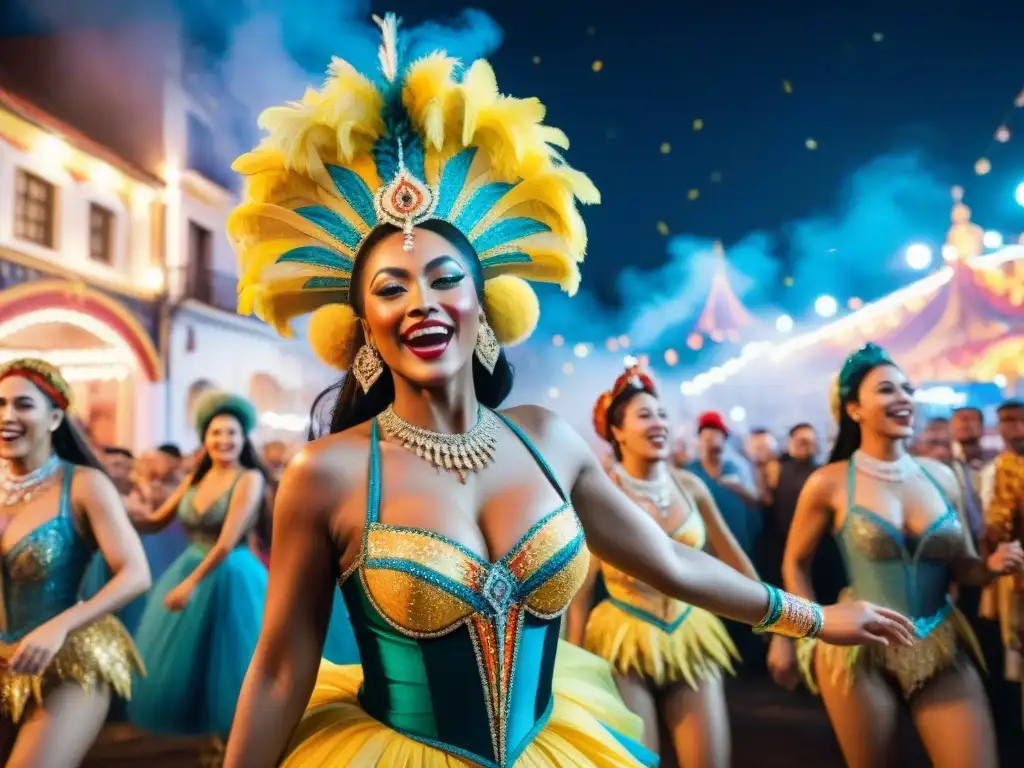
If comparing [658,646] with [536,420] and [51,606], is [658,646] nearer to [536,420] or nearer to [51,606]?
[536,420]

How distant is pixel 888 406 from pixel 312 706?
215cm

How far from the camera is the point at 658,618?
303 centimetres

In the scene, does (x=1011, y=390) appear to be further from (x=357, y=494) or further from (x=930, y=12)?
(x=357, y=494)

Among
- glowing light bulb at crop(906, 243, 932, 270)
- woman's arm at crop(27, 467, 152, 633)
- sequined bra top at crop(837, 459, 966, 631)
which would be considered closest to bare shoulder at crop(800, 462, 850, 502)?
sequined bra top at crop(837, 459, 966, 631)

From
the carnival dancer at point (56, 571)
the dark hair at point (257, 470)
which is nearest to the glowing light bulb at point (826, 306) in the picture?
the dark hair at point (257, 470)

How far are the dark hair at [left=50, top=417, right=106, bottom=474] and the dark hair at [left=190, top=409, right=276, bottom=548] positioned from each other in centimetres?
114

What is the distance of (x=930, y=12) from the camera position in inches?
200

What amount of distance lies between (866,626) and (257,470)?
9.85ft

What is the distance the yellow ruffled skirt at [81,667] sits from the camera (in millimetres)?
2422

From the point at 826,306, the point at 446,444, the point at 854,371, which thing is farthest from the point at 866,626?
the point at 826,306

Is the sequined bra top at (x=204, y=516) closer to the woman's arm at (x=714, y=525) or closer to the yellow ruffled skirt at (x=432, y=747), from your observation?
the woman's arm at (x=714, y=525)

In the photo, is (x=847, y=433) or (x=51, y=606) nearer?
(x=51, y=606)

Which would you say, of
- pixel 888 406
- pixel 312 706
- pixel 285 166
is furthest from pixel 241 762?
pixel 888 406

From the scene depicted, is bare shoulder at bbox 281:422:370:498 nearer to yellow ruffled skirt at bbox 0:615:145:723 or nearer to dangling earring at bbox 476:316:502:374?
dangling earring at bbox 476:316:502:374
